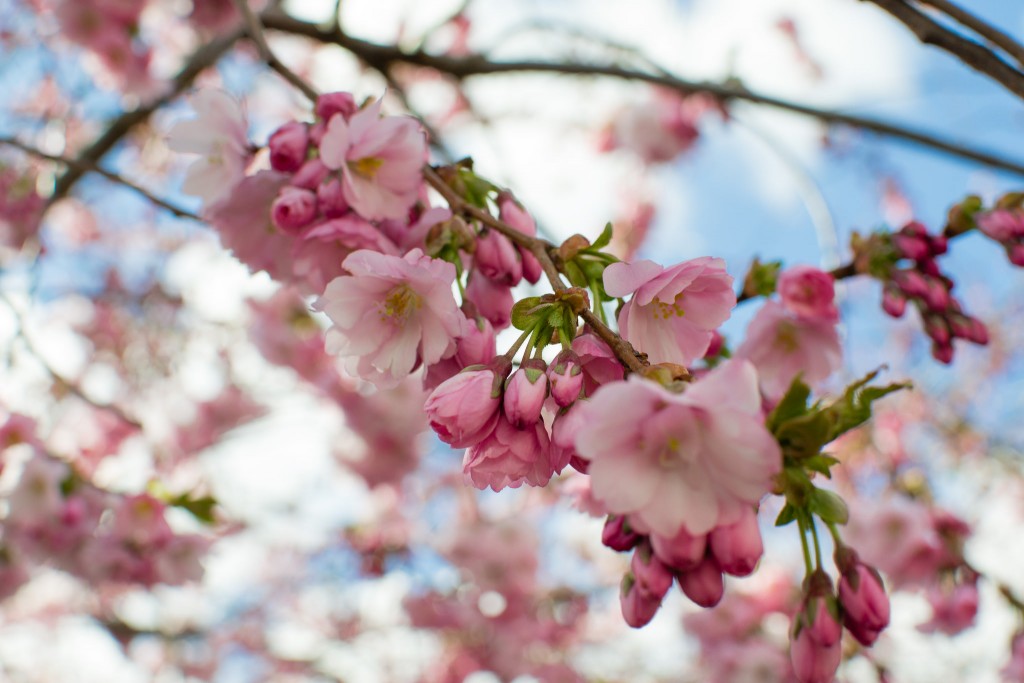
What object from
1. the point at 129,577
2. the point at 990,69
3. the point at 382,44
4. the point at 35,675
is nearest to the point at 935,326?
the point at 990,69

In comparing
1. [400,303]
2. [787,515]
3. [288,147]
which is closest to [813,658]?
[787,515]

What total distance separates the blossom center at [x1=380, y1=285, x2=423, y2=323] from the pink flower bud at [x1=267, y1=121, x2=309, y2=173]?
0.32 meters

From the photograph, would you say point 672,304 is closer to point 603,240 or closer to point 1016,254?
point 603,240

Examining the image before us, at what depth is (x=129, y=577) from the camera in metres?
2.63

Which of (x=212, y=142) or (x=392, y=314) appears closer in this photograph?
(x=392, y=314)

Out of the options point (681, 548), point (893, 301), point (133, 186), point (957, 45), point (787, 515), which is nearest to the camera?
point (681, 548)

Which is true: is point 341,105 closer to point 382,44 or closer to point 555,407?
point 555,407

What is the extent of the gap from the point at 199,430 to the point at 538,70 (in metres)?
4.10

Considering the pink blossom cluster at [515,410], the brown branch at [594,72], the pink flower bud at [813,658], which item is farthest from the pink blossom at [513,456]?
the brown branch at [594,72]

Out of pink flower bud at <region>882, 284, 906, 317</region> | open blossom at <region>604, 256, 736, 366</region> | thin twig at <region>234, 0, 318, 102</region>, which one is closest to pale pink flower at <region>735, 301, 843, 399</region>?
pink flower bud at <region>882, 284, 906, 317</region>

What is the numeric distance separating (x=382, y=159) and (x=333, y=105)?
14cm

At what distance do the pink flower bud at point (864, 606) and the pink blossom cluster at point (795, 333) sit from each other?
0.52m

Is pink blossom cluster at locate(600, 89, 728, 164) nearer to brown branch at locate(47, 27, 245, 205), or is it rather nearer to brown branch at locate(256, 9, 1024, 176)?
brown branch at locate(256, 9, 1024, 176)

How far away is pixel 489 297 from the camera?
3.42 ft
